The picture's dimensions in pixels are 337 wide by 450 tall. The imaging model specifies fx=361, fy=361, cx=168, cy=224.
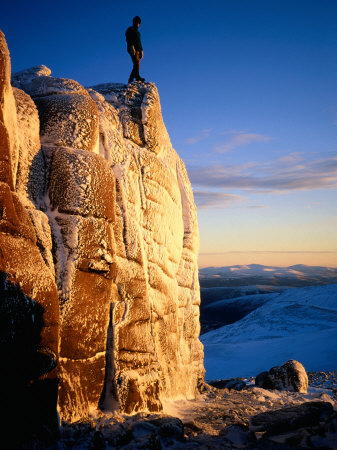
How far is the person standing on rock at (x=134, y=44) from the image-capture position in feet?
23.1

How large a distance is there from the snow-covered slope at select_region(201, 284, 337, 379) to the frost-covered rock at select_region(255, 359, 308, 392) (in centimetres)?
971

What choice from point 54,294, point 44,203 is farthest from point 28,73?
point 54,294

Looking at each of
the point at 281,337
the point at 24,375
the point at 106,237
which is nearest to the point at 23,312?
the point at 24,375

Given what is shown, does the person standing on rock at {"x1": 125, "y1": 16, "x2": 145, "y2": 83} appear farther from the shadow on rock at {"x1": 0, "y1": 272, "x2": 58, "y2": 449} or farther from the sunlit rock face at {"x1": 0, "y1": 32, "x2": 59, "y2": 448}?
the shadow on rock at {"x1": 0, "y1": 272, "x2": 58, "y2": 449}

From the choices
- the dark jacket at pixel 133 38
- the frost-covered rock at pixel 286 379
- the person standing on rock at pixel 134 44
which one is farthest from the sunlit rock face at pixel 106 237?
the frost-covered rock at pixel 286 379

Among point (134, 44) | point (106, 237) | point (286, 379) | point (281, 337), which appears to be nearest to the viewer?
point (106, 237)

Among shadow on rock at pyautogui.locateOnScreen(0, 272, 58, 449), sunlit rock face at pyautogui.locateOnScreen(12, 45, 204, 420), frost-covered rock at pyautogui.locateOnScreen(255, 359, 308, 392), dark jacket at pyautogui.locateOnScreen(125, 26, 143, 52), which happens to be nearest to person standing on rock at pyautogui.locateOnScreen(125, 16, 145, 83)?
dark jacket at pyautogui.locateOnScreen(125, 26, 143, 52)

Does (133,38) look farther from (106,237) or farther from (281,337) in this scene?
A: (281,337)

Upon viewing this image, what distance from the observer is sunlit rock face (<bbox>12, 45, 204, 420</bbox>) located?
375 cm

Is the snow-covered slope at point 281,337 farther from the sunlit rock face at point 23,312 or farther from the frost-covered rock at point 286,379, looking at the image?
the sunlit rock face at point 23,312

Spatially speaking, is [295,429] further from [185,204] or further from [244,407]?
[185,204]

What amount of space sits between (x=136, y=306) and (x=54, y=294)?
148cm

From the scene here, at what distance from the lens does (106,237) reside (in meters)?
4.12

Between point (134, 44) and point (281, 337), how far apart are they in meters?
23.3
